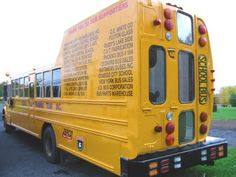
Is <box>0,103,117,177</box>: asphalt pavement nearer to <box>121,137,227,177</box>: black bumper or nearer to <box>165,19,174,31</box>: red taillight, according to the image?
<box>121,137,227,177</box>: black bumper

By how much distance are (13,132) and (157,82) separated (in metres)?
9.57

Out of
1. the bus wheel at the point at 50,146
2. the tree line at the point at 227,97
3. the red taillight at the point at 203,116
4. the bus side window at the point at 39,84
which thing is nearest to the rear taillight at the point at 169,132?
the red taillight at the point at 203,116

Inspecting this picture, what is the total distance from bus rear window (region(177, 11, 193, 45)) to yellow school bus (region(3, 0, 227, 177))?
0.02 metres

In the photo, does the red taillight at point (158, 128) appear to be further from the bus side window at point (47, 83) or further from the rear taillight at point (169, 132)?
the bus side window at point (47, 83)

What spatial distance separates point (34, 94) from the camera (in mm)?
8492

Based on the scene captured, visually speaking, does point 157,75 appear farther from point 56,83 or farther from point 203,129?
point 56,83

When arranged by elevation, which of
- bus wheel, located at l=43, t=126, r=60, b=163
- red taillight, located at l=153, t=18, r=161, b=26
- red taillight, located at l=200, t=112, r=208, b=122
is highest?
red taillight, located at l=153, t=18, r=161, b=26

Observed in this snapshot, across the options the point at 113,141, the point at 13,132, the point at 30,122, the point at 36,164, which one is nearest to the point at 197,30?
the point at 113,141

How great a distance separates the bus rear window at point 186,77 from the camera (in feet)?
16.3

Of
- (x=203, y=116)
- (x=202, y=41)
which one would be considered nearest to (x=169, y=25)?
(x=202, y=41)

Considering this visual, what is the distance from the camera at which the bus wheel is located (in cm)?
686

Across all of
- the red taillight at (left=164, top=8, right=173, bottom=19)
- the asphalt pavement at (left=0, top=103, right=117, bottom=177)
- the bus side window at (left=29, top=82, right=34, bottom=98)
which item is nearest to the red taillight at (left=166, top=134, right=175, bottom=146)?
the asphalt pavement at (left=0, top=103, right=117, bottom=177)

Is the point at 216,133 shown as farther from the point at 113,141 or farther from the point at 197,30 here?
the point at 113,141

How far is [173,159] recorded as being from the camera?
175 inches
